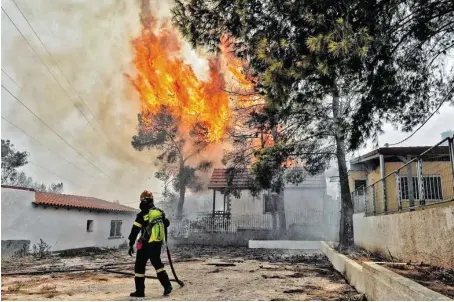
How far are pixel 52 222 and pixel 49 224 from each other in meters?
0.22

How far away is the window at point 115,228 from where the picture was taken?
23.0m

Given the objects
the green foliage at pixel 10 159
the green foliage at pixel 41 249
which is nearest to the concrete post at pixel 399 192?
the green foliage at pixel 41 249

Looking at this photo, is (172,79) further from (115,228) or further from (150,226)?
(150,226)

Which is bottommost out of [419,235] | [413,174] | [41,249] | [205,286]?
[41,249]

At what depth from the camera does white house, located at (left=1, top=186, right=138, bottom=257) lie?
15.3 metres

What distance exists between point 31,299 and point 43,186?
70394 mm

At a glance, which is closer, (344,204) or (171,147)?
(344,204)

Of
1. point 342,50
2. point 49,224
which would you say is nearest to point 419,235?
point 342,50

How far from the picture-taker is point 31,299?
618cm

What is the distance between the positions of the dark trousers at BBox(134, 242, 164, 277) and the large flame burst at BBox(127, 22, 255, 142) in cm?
1207

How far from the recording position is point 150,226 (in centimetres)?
653

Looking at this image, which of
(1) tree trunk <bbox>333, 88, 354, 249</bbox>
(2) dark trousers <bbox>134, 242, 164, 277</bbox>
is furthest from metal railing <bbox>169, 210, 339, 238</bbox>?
(2) dark trousers <bbox>134, 242, 164, 277</bbox>

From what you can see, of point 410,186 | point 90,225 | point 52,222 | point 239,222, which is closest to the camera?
point 410,186

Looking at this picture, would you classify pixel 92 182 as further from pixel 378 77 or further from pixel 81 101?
pixel 378 77
